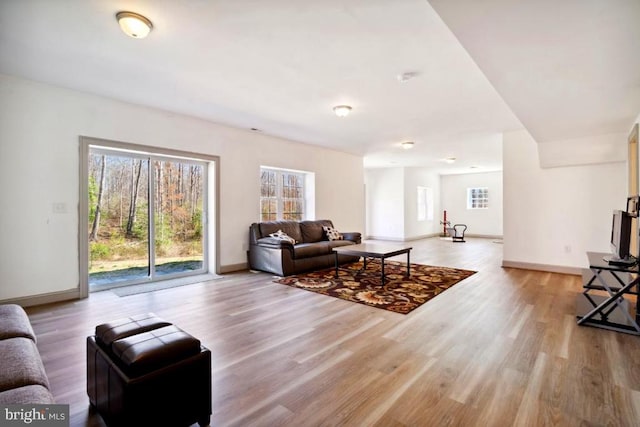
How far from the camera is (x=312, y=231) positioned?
660 cm

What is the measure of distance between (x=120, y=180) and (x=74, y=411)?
142 inches

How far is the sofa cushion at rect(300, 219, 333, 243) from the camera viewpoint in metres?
6.48

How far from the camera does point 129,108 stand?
14.5 feet

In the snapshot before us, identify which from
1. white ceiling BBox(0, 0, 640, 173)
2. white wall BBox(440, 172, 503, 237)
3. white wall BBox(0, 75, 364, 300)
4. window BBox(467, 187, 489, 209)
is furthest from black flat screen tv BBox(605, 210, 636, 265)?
window BBox(467, 187, 489, 209)

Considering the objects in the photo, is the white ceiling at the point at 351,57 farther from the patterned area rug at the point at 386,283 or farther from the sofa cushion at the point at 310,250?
the patterned area rug at the point at 386,283

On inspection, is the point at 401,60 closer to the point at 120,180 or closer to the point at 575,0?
the point at 575,0

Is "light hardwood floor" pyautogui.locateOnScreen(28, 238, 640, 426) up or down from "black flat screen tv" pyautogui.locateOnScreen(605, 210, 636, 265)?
down

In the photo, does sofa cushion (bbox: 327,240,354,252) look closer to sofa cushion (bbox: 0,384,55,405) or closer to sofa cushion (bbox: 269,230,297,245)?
sofa cushion (bbox: 269,230,297,245)

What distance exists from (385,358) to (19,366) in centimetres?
213

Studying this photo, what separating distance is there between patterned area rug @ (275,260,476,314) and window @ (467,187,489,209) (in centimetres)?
737

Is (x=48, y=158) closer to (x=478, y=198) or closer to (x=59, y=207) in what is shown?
(x=59, y=207)

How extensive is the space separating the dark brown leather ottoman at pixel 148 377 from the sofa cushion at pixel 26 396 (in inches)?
11.1

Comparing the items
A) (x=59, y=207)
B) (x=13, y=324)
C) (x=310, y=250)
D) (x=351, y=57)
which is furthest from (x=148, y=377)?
(x=310, y=250)

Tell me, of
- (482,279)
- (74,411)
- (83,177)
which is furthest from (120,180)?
(482,279)
